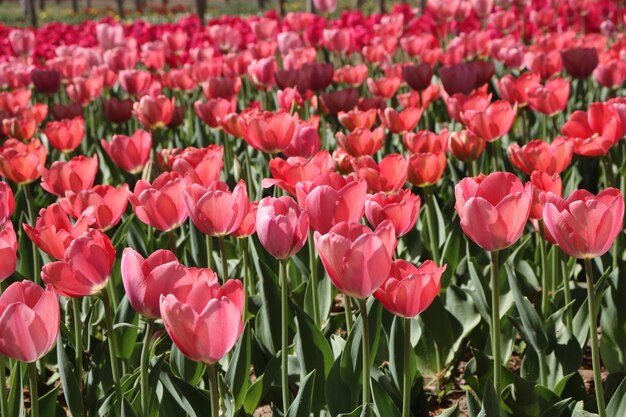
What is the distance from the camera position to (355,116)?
336 centimetres

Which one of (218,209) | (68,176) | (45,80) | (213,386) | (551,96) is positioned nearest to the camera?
(213,386)

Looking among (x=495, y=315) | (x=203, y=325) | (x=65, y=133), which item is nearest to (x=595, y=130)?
(x=495, y=315)

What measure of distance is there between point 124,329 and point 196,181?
16.5 inches

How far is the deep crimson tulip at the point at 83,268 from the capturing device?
5.42ft

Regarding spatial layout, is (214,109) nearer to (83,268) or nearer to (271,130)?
(271,130)

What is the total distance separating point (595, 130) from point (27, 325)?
186cm

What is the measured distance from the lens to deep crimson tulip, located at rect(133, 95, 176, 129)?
3539 mm

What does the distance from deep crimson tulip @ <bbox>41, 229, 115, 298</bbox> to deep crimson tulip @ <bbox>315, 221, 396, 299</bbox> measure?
17.4 inches

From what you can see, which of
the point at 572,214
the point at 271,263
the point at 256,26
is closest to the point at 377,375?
the point at 572,214

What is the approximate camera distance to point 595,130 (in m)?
2.66

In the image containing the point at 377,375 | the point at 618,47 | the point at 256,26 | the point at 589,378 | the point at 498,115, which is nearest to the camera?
the point at 377,375

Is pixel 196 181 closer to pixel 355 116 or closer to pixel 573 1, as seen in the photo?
pixel 355 116

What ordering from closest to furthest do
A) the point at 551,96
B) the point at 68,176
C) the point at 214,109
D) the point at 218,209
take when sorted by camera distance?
the point at 218,209 → the point at 68,176 → the point at 551,96 → the point at 214,109

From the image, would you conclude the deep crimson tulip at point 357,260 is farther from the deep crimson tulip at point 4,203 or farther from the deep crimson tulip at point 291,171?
the deep crimson tulip at point 4,203
